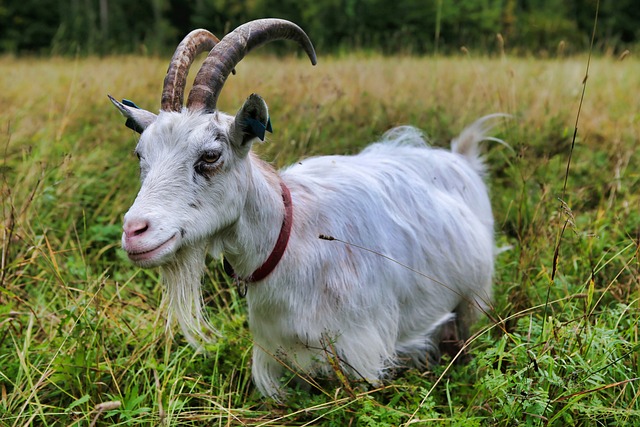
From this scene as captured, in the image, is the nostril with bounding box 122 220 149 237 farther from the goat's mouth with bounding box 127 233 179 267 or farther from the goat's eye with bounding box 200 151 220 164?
the goat's eye with bounding box 200 151 220 164

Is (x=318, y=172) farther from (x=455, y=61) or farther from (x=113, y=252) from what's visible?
(x=455, y=61)

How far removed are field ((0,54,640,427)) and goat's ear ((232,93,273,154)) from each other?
94 centimetres

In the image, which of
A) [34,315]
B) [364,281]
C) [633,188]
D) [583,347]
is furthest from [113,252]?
[633,188]

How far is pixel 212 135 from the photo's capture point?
2291 mm

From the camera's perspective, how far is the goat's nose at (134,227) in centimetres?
206

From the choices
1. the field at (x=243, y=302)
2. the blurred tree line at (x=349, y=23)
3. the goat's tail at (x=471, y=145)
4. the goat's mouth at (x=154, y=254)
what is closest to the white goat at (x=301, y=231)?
the goat's mouth at (x=154, y=254)

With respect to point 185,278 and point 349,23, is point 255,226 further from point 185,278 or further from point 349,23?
point 349,23

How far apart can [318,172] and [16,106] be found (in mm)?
4547

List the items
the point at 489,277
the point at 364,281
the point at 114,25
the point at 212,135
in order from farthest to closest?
1. the point at 114,25
2. the point at 489,277
3. the point at 364,281
4. the point at 212,135

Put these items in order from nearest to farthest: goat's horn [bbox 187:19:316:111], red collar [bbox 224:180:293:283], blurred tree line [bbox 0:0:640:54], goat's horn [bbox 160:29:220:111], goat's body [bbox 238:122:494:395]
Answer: goat's horn [bbox 187:19:316:111] < goat's horn [bbox 160:29:220:111] < red collar [bbox 224:180:293:283] < goat's body [bbox 238:122:494:395] < blurred tree line [bbox 0:0:640:54]

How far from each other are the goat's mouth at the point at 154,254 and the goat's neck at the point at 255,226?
0.42 meters

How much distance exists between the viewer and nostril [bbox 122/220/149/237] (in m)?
2.06

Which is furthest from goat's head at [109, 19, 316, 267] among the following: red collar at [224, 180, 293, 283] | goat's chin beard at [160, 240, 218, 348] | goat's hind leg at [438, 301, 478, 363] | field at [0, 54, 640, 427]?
goat's hind leg at [438, 301, 478, 363]

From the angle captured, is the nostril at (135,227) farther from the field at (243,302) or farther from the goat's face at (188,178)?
the field at (243,302)
